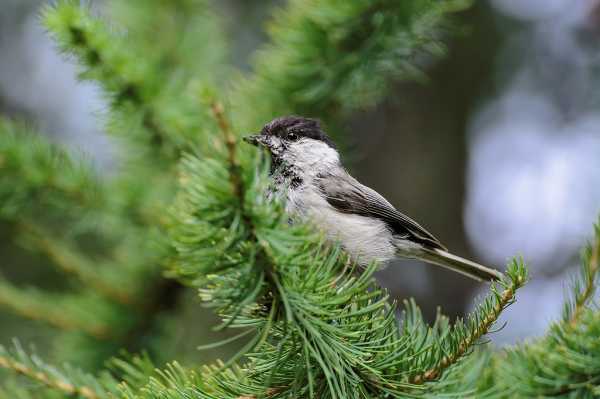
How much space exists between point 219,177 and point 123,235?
58.0 inches

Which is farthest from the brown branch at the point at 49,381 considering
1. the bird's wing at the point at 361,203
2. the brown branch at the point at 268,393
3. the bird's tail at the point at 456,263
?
the bird's tail at the point at 456,263

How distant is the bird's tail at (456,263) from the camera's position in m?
2.28

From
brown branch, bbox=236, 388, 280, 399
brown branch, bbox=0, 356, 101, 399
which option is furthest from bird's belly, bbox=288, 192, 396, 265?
brown branch, bbox=0, 356, 101, 399

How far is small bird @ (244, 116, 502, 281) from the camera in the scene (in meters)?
2.01

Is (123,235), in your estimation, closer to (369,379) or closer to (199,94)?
(369,379)

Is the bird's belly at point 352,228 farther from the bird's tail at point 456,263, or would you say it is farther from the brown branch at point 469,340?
the brown branch at point 469,340

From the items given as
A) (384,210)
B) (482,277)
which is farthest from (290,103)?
(482,277)

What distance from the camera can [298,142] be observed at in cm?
213

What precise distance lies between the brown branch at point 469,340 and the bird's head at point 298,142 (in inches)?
38.8

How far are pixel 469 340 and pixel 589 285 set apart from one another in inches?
10.0

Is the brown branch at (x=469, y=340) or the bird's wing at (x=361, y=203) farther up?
the bird's wing at (x=361, y=203)

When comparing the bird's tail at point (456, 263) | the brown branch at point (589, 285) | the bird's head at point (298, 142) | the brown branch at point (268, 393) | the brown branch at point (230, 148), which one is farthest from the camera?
the bird's tail at point (456, 263)

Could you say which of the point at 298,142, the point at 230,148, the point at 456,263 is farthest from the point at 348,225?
the point at 230,148

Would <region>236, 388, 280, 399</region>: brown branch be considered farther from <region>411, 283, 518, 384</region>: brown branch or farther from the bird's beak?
the bird's beak
